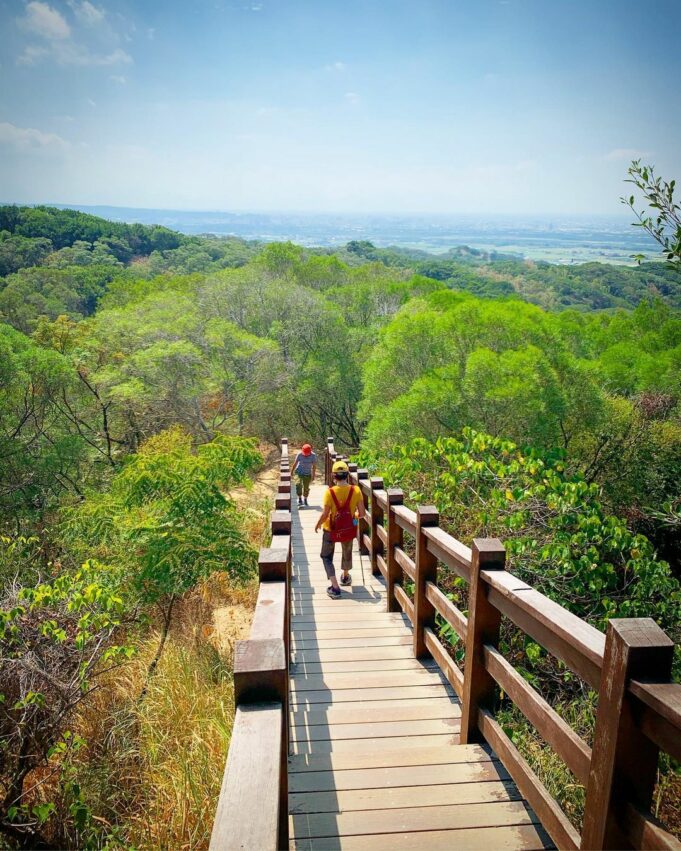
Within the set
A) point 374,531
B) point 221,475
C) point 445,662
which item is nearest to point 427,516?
point 445,662

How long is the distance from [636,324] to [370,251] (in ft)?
269

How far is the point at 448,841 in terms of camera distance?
7.67 ft

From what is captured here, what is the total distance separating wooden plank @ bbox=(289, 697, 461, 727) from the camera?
343cm

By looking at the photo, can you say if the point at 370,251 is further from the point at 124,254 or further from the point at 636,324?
the point at 636,324

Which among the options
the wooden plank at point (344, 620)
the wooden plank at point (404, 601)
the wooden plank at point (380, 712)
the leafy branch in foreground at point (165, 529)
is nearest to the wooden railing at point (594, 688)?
the wooden plank at point (380, 712)

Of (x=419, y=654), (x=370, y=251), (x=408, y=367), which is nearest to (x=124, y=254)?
(x=370, y=251)

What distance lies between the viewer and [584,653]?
1.93 metres

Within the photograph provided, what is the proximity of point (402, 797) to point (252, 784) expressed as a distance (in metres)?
1.50

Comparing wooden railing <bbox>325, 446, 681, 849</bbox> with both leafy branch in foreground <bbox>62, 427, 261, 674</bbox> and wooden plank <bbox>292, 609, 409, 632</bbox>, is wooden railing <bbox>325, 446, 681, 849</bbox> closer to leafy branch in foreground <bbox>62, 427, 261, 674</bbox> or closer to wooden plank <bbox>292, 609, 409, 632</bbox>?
wooden plank <bbox>292, 609, 409, 632</bbox>

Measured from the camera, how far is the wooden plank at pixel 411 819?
2426mm

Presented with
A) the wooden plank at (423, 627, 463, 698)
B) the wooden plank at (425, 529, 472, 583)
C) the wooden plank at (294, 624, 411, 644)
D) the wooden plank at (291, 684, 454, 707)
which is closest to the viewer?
the wooden plank at (425, 529, 472, 583)

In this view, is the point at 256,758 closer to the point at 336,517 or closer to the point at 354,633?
the point at 354,633

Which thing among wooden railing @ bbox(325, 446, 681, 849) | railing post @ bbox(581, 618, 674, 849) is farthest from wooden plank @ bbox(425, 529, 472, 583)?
railing post @ bbox(581, 618, 674, 849)

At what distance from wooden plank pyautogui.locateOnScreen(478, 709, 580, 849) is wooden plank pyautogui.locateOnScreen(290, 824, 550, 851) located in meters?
0.12
